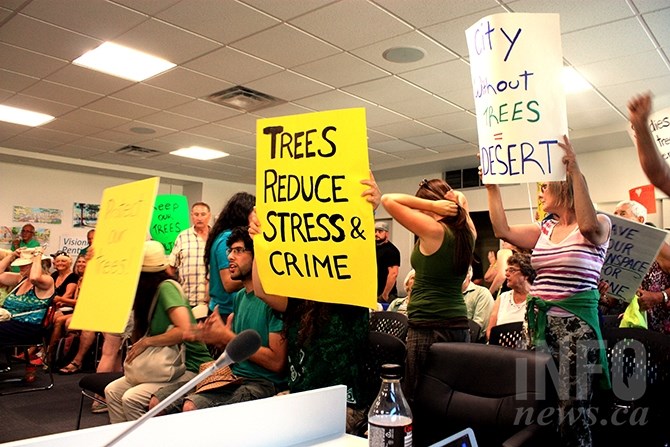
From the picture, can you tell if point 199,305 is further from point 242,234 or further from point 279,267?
point 279,267

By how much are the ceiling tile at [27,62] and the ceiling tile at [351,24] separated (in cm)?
227

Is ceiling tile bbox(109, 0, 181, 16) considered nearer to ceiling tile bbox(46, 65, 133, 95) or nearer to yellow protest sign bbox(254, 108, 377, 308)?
ceiling tile bbox(46, 65, 133, 95)

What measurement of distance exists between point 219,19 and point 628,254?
2.93m

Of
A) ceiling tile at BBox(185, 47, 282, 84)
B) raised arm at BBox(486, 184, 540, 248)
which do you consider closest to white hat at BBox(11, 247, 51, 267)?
ceiling tile at BBox(185, 47, 282, 84)

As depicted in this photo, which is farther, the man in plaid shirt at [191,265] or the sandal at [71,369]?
the sandal at [71,369]

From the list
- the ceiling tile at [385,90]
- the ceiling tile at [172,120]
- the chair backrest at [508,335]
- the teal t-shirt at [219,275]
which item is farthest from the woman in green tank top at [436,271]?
the ceiling tile at [172,120]

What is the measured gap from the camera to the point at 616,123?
19.4ft

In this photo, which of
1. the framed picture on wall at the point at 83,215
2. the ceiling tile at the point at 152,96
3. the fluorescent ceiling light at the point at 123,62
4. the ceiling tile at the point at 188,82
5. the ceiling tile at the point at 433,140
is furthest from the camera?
the framed picture on wall at the point at 83,215

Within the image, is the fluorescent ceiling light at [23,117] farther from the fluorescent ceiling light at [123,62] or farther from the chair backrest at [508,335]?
the chair backrest at [508,335]

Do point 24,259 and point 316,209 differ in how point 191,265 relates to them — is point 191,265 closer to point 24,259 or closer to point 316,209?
point 24,259

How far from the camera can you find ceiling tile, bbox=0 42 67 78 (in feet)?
14.5

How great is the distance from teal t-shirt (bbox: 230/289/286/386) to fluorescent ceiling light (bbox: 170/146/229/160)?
5866mm

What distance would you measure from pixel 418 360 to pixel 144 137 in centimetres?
591

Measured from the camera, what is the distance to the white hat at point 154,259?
228 cm
